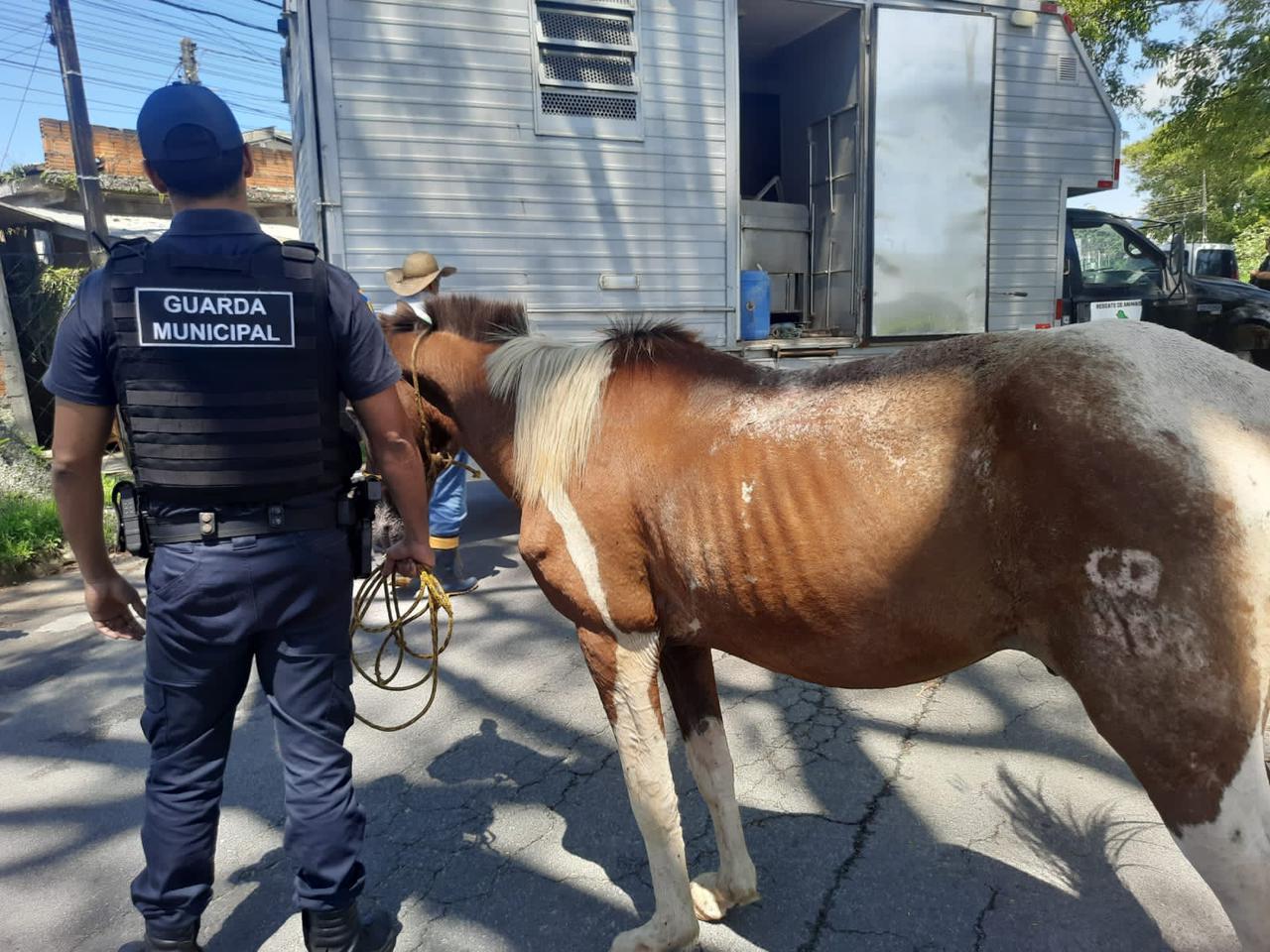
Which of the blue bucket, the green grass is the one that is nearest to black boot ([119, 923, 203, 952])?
the green grass

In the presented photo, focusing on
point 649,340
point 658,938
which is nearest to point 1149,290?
point 649,340

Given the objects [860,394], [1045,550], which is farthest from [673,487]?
[1045,550]

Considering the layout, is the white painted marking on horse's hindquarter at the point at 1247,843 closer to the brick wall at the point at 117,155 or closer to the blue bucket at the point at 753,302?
the blue bucket at the point at 753,302

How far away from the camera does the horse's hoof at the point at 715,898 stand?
7.60ft

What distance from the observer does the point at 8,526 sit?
5809mm

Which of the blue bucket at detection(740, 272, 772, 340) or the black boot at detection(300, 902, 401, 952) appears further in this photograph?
the blue bucket at detection(740, 272, 772, 340)

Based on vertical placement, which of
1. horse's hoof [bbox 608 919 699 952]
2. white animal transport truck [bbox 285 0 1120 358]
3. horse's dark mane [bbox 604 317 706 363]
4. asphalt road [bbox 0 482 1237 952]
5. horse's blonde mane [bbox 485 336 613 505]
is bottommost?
asphalt road [bbox 0 482 1237 952]

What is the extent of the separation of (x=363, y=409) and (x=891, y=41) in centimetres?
693

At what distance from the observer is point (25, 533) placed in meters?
5.85

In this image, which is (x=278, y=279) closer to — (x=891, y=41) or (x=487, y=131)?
(x=487, y=131)

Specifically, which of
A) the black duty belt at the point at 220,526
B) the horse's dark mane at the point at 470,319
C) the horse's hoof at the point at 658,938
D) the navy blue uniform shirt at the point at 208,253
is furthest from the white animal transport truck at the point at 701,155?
the horse's hoof at the point at 658,938

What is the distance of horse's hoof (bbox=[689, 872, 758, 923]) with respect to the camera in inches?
91.2

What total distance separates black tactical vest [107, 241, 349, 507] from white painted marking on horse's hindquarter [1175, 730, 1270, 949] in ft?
7.03

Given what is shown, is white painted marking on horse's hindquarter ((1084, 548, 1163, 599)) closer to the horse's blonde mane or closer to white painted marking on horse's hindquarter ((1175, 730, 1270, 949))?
white painted marking on horse's hindquarter ((1175, 730, 1270, 949))
